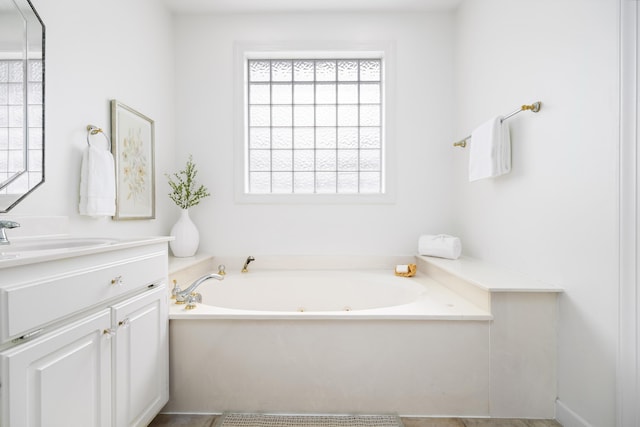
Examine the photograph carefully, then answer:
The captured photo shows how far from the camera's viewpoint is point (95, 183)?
172 cm

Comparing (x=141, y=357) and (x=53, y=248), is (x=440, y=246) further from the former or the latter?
(x=53, y=248)

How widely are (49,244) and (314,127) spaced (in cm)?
215

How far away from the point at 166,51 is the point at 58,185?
5.09 ft

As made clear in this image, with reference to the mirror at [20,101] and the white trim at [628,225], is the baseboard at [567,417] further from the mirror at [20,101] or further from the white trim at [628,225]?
the mirror at [20,101]

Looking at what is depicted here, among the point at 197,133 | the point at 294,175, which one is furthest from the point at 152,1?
the point at 294,175

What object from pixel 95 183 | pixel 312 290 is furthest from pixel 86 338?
pixel 312 290

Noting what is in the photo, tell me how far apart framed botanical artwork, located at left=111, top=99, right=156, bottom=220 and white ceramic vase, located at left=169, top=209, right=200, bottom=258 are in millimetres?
210

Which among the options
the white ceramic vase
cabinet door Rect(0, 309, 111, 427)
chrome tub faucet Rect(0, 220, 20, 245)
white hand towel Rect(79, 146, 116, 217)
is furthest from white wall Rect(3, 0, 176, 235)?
cabinet door Rect(0, 309, 111, 427)

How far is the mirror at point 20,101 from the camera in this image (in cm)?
131

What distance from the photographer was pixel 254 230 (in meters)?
2.82

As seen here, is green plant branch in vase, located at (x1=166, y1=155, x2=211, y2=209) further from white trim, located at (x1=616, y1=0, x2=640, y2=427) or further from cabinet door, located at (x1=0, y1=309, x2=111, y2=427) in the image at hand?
white trim, located at (x1=616, y1=0, x2=640, y2=427)

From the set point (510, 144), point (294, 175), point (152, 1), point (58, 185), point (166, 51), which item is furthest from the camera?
point (294, 175)

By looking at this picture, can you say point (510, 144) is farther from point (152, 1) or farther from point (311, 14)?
point (152, 1)

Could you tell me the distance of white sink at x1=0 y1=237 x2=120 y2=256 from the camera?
1.21 m
